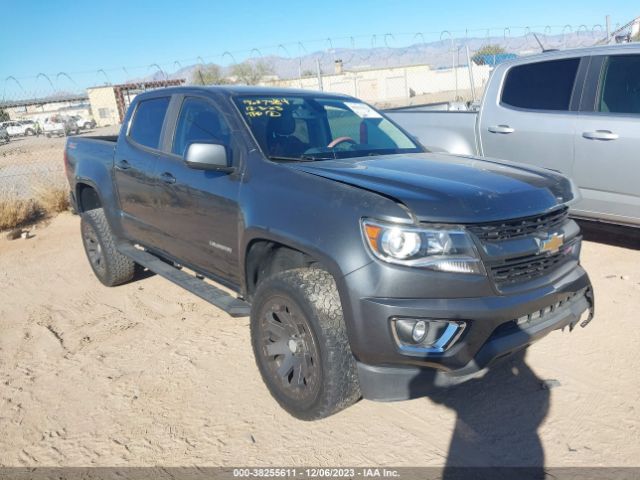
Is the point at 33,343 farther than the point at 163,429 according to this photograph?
Yes

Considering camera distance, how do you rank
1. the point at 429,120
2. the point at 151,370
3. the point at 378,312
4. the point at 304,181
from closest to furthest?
the point at 378,312
the point at 304,181
the point at 151,370
the point at 429,120

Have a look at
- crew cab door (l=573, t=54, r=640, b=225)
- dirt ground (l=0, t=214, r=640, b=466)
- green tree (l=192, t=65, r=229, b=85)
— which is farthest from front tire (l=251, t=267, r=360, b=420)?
green tree (l=192, t=65, r=229, b=85)

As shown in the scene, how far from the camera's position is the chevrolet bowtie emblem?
278cm

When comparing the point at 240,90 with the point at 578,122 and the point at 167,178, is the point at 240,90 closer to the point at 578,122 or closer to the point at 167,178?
the point at 167,178

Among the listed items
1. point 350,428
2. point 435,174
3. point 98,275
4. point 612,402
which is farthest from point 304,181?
point 98,275

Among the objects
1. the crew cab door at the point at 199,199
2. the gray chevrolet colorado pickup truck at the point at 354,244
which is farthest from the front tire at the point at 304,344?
the crew cab door at the point at 199,199

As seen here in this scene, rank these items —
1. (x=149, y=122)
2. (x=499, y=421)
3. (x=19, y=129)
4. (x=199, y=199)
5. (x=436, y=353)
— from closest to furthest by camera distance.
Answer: (x=436, y=353) < (x=499, y=421) < (x=199, y=199) < (x=149, y=122) < (x=19, y=129)

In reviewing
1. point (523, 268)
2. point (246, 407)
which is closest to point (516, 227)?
point (523, 268)

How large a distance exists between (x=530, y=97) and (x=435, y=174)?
10.9ft

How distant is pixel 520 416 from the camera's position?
2.98 m

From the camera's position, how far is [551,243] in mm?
2838

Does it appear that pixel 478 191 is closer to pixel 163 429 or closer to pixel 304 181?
pixel 304 181

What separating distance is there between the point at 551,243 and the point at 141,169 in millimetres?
3124

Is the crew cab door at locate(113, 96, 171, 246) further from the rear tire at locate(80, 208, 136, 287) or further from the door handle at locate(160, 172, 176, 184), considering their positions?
the rear tire at locate(80, 208, 136, 287)
